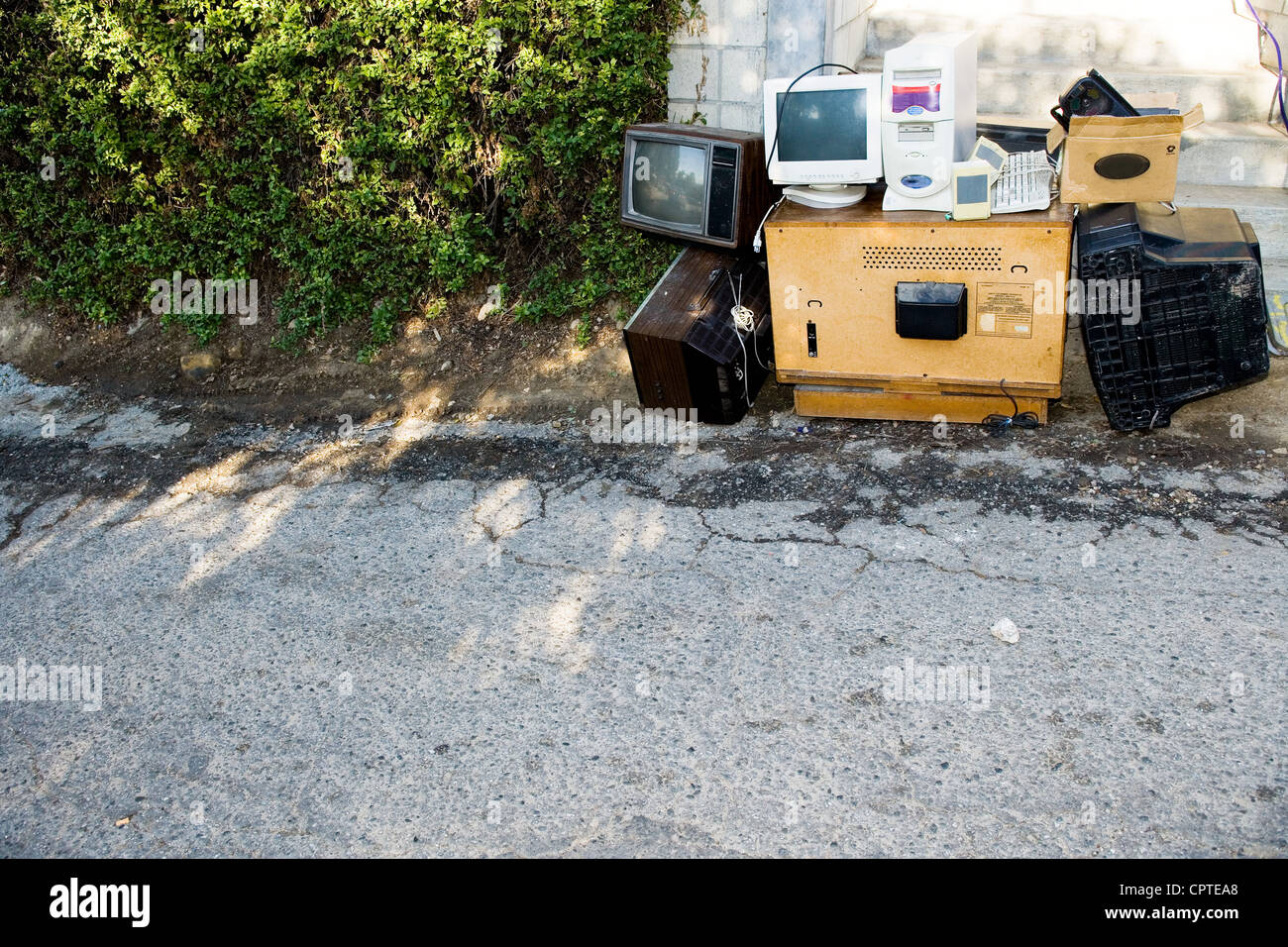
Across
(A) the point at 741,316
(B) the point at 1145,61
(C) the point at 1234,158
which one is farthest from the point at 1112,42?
(A) the point at 741,316

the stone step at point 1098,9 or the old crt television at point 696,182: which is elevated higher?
the stone step at point 1098,9

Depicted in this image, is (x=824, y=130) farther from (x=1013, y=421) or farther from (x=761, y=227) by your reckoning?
(x=1013, y=421)

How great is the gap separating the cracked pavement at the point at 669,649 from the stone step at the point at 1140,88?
2502mm

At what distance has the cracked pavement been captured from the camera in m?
2.96

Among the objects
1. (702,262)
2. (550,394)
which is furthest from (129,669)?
(702,262)

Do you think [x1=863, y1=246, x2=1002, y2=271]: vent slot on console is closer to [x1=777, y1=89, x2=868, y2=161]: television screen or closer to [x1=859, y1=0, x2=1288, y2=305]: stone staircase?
[x1=777, y1=89, x2=868, y2=161]: television screen

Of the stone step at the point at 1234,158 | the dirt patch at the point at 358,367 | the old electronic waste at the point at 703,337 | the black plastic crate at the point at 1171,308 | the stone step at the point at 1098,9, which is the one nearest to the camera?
the black plastic crate at the point at 1171,308

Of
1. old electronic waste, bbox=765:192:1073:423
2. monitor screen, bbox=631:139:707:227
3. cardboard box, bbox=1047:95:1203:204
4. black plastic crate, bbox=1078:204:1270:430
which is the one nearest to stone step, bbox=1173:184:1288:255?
black plastic crate, bbox=1078:204:1270:430

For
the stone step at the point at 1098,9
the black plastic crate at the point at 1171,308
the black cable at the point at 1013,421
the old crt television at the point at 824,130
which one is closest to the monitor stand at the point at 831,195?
the old crt television at the point at 824,130

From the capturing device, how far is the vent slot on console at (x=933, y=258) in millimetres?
4410

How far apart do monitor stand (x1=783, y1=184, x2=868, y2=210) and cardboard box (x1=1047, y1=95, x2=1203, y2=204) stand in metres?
0.90

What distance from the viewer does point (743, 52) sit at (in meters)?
5.65

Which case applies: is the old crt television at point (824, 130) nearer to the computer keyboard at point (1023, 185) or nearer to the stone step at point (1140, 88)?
the computer keyboard at point (1023, 185)

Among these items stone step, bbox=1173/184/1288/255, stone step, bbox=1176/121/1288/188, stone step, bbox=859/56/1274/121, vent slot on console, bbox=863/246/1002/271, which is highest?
stone step, bbox=859/56/1274/121
